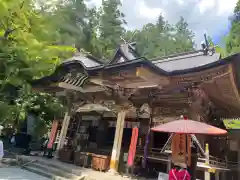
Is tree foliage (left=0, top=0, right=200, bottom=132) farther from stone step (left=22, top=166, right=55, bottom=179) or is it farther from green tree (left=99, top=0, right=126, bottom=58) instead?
green tree (left=99, top=0, right=126, bottom=58)

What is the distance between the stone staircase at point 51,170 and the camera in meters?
8.35

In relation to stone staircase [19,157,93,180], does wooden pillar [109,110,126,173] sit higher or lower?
higher

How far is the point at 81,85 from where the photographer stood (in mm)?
10617

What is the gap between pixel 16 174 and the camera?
347 inches

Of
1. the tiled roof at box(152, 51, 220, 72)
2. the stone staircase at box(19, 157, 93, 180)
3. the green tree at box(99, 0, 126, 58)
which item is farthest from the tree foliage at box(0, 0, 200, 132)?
the green tree at box(99, 0, 126, 58)

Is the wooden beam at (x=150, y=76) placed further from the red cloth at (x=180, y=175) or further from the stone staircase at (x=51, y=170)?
the stone staircase at (x=51, y=170)

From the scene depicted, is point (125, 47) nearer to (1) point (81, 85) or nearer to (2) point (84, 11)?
(1) point (81, 85)

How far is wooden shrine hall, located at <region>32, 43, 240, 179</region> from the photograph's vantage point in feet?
23.8

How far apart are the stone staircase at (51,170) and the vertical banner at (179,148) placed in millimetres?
3780

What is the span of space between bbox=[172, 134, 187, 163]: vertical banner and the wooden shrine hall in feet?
7.76

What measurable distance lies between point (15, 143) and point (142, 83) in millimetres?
10486

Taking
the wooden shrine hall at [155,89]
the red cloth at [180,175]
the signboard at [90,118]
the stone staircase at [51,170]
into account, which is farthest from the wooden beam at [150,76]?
the signboard at [90,118]

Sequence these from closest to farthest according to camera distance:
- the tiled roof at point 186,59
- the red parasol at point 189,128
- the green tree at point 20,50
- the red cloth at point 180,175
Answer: the red cloth at point 180,175 → the red parasol at point 189,128 → the tiled roof at point 186,59 → the green tree at point 20,50

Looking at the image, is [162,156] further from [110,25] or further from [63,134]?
[110,25]
